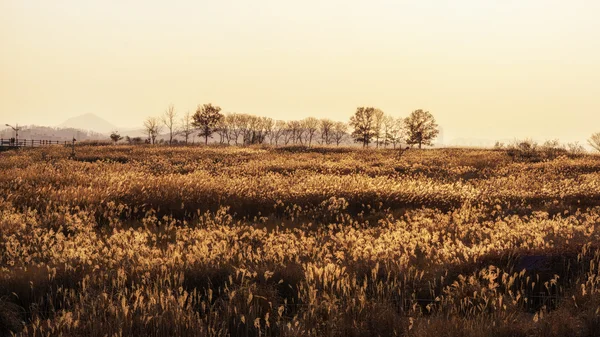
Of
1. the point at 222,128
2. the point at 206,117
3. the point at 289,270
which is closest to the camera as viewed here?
the point at 289,270

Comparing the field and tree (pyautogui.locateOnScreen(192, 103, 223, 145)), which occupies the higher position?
tree (pyautogui.locateOnScreen(192, 103, 223, 145))

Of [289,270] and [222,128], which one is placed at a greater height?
[222,128]

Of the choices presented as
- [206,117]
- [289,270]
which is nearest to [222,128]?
[206,117]

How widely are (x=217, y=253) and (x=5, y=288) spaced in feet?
9.08

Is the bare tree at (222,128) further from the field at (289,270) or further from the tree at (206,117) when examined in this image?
the field at (289,270)

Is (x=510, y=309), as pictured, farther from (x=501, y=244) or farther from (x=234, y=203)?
(x=234, y=203)

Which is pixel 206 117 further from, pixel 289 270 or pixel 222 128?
pixel 289 270

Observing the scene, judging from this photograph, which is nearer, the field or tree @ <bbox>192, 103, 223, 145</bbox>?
the field

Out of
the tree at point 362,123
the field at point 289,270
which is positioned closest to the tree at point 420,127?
the tree at point 362,123

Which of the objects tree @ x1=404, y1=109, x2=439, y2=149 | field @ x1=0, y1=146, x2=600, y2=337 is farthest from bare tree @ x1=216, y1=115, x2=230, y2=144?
field @ x1=0, y1=146, x2=600, y2=337

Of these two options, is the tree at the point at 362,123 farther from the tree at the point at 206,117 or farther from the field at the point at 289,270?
the field at the point at 289,270

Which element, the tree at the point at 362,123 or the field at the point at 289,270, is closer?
the field at the point at 289,270

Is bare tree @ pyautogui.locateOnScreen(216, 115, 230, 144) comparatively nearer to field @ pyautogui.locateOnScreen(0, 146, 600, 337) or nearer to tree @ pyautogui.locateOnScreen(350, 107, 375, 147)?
tree @ pyautogui.locateOnScreen(350, 107, 375, 147)

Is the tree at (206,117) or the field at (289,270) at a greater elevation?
the tree at (206,117)
